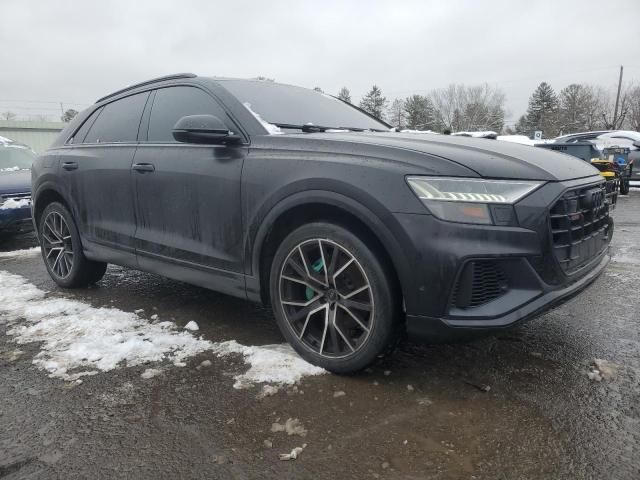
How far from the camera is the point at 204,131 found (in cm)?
289

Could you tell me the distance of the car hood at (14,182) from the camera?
708 centimetres

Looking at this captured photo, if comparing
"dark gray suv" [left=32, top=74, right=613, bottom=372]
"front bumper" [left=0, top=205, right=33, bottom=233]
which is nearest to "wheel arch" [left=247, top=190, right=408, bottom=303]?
"dark gray suv" [left=32, top=74, right=613, bottom=372]

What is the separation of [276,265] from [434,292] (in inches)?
37.6

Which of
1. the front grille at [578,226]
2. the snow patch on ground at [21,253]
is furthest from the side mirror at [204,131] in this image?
the snow patch on ground at [21,253]

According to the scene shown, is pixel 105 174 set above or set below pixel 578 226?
above

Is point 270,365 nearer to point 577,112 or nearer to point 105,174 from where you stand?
point 105,174

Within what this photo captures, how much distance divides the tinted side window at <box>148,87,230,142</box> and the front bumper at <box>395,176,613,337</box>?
1.72m

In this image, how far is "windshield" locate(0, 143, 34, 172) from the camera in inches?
323

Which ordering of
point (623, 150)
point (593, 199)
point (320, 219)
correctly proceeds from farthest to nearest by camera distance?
point (623, 150) → point (320, 219) → point (593, 199)

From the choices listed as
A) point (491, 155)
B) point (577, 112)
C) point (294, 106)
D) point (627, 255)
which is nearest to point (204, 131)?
point (294, 106)

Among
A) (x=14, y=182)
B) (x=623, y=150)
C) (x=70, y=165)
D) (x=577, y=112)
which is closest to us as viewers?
(x=70, y=165)

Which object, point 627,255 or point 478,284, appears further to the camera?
point 627,255

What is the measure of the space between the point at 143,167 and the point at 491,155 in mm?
2377

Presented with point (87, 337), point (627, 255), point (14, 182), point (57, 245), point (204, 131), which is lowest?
point (627, 255)
